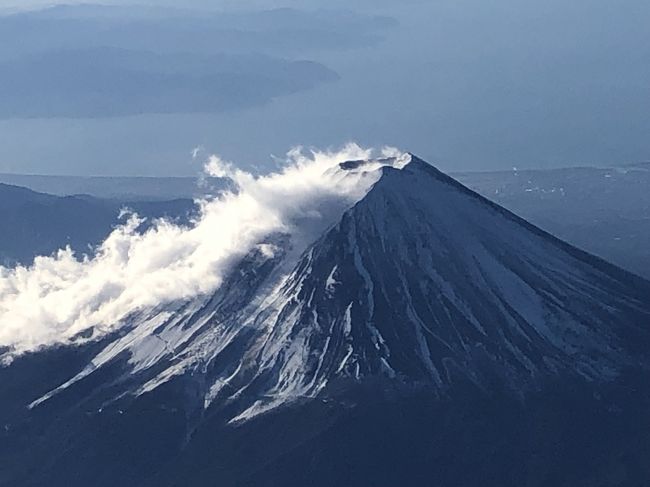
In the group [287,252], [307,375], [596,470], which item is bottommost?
[596,470]

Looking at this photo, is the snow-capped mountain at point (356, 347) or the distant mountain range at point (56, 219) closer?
the snow-capped mountain at point (356, 347)

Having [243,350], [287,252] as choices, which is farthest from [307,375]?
[287,252]

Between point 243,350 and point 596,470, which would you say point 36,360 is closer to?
point 243,350

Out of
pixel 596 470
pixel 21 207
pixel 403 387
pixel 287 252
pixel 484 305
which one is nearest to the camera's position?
pixel 596 470

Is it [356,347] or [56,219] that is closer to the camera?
[356,347]

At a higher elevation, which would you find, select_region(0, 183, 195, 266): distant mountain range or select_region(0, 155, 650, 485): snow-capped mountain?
select_region(0, 183, 195, 266): distant mountain range

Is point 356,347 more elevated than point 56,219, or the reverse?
point 56,219

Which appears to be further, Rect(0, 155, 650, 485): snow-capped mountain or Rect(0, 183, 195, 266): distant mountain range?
Rect(0, 183, 195, 266): distant mountain range

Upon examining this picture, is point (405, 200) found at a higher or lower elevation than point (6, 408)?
higher
